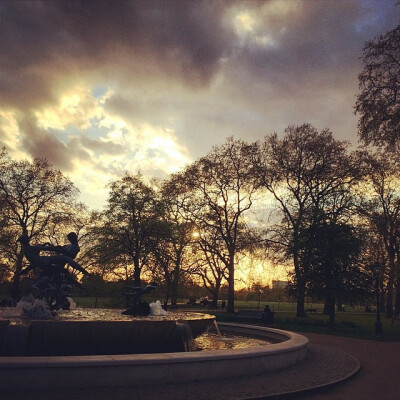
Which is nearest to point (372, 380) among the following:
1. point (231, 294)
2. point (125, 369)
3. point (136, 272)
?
point (125, 369)

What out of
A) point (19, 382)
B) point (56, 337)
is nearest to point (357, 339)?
point (56, 337)

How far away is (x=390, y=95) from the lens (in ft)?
76.9

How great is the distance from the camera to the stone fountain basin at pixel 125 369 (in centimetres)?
812

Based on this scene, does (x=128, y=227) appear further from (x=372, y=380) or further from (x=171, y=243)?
(x=372, y=380)

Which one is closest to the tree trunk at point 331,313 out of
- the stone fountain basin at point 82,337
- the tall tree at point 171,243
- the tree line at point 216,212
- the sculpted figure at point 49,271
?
the tree line at point 216,212

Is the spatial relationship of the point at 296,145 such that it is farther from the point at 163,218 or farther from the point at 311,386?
the point at 311,386

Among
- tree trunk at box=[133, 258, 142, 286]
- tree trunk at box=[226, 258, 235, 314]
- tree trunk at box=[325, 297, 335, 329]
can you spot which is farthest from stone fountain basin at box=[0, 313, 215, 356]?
tree trunk at box=[226, 258, 235, 314]

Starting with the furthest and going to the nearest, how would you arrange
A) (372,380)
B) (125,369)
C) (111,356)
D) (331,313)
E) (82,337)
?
1. (331,313)
2. (372,380)
3. (82,337)
4. (111,356)
5. (125,369)

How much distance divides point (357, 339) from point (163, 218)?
958 inches

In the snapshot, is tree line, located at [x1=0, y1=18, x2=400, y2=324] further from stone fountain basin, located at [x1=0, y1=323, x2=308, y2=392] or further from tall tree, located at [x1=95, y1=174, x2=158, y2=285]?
stone fountain basin, located at [x1=0, y1=323, x2=308, y2=392]

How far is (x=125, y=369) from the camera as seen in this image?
8758 mm

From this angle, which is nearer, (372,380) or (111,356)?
(111,356)

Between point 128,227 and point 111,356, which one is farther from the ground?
point 128,227

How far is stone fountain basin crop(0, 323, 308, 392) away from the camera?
26.7 ft
